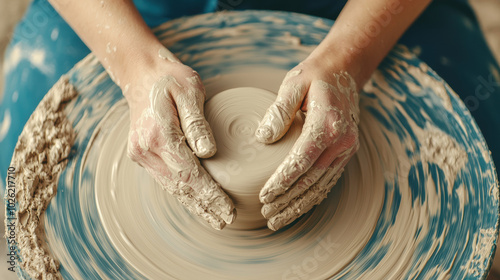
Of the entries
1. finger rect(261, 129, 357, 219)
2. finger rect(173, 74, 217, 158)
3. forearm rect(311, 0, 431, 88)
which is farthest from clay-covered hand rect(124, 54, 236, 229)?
forearm rect(311, 0, 431, 88)

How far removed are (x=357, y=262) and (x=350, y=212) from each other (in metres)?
0.15

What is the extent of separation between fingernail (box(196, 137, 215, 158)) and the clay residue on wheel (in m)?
0.52

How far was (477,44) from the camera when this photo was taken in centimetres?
168

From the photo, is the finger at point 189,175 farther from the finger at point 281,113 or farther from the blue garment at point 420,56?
the blue garment at point 420,56

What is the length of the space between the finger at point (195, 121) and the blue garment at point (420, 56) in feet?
1.85

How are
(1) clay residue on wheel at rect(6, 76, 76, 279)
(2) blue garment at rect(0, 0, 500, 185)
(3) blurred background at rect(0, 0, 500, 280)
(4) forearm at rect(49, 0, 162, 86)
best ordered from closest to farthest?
(1) clay residue on wheel at rect(6, 76, 76, 279), (4) forearm at rect(49, 0, 162, 86), (2) blue garment at rect(0, 0, 500, 185), (3) blurred background at rect(0, 0, 500, 280)

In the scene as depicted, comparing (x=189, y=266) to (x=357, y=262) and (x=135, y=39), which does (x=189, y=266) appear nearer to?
(x=357, y=262)

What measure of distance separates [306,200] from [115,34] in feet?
2.66

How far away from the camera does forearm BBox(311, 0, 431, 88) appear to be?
1472 millimetres

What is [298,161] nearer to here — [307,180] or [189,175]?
[307,180]

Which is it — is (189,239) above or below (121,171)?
below

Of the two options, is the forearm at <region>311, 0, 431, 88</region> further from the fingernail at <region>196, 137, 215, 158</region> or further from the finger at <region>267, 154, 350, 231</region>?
the fingernail at <region>196, 137, 215, 158</region>

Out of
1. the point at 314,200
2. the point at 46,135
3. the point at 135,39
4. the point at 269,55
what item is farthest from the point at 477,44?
the point at 46,135

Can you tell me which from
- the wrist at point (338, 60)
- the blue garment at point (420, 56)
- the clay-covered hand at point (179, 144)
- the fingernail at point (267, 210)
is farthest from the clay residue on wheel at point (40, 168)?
the wrist at point (338, 60)
